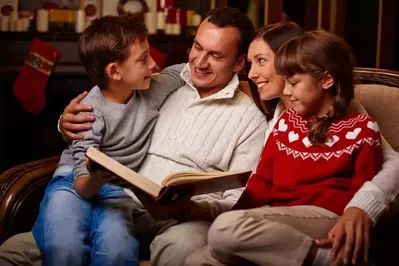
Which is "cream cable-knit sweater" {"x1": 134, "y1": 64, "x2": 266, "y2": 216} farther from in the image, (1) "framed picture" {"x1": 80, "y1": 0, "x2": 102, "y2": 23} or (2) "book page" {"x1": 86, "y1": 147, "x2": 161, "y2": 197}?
(1) "framed picture" {"x1": 80, "y1": 0, "x2": 102, "y2": 23}

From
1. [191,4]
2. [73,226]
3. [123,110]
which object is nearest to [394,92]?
[123,110]

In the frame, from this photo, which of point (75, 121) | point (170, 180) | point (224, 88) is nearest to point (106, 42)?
point (75, 121)

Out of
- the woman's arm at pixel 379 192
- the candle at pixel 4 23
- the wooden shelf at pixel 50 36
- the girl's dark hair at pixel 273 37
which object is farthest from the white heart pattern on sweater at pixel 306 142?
the candle at pixel 4 23

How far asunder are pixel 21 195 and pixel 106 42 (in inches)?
18.3

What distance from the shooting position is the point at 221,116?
7.13 ft

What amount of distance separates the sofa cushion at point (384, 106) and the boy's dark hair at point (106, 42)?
25.3 inches

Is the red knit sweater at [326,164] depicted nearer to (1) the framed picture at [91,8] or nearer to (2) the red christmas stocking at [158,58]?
(2) the red christmas stocking at [158,58]

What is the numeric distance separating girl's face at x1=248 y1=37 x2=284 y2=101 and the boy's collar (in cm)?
8

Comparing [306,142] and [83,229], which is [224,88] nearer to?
[306,142]

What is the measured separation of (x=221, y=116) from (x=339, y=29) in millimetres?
1588

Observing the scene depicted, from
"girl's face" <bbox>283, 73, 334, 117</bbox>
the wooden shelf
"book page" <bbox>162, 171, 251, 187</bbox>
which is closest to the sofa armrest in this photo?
"book page" <bbox>162, 171, 251, 187</bbox>

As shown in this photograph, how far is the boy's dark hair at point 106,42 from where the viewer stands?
2119 millimetres

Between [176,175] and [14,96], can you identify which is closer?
[176,175]

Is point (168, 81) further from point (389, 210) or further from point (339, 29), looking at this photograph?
point (339, 29)
